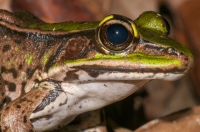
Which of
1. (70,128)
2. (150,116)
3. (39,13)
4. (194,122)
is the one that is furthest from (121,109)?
(39,13)

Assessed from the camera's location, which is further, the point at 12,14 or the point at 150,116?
the point at 150,116

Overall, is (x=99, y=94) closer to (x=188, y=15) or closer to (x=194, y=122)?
(x=194, y=122)

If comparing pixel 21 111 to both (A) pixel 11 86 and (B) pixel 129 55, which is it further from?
(B) pixel 129 55

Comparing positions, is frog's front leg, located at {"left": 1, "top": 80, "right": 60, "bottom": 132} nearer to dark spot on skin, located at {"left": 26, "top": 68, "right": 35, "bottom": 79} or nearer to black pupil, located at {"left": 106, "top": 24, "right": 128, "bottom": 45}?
dark spot on skin, located at {"left": 26, "top": 68, "right": 35, "bottom": 79}

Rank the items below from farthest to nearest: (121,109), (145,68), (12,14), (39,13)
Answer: (39,13) < (121,109) < (12,14) < (145,68)

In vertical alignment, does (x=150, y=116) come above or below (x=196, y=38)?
below

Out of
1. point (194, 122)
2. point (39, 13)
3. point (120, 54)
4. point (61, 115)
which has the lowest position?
point (194, 122)
